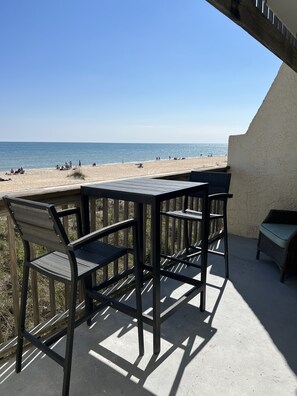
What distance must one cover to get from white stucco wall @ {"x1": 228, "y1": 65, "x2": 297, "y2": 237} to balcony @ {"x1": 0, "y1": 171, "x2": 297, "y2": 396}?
1.72 m

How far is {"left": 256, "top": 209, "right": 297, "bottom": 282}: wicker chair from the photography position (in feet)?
8.58

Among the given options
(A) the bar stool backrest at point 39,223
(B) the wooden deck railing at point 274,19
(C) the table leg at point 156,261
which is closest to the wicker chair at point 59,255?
(A) the bar stool backrest at point 39,223

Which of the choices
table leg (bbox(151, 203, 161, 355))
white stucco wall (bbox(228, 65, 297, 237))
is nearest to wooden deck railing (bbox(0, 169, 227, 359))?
table leg (bbox(151, 203, 161, 355))

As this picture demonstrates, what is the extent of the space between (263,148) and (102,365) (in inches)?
135

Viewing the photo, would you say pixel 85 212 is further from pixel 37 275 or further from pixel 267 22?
pixel 267 22

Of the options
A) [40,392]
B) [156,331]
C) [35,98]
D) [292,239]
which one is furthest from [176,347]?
[35,98]

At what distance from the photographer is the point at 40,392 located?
136 centimetres

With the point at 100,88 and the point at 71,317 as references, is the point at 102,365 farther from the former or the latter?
the point at 100,88

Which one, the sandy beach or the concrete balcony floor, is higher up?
the concrete balcony floor

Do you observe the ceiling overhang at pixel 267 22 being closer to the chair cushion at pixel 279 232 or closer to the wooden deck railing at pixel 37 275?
the wooden deck railing at pixel 37 275

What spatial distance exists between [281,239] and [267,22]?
1993mm

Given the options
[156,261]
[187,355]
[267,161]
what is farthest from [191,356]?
[267,161]

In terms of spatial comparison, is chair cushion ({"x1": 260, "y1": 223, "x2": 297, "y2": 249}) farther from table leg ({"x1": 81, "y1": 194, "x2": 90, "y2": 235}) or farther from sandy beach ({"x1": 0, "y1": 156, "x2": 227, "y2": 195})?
sandy beach ({"x1": 0, "y1": 156, "x2": 227, "y2": 195})

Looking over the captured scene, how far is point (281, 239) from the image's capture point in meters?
2.68
